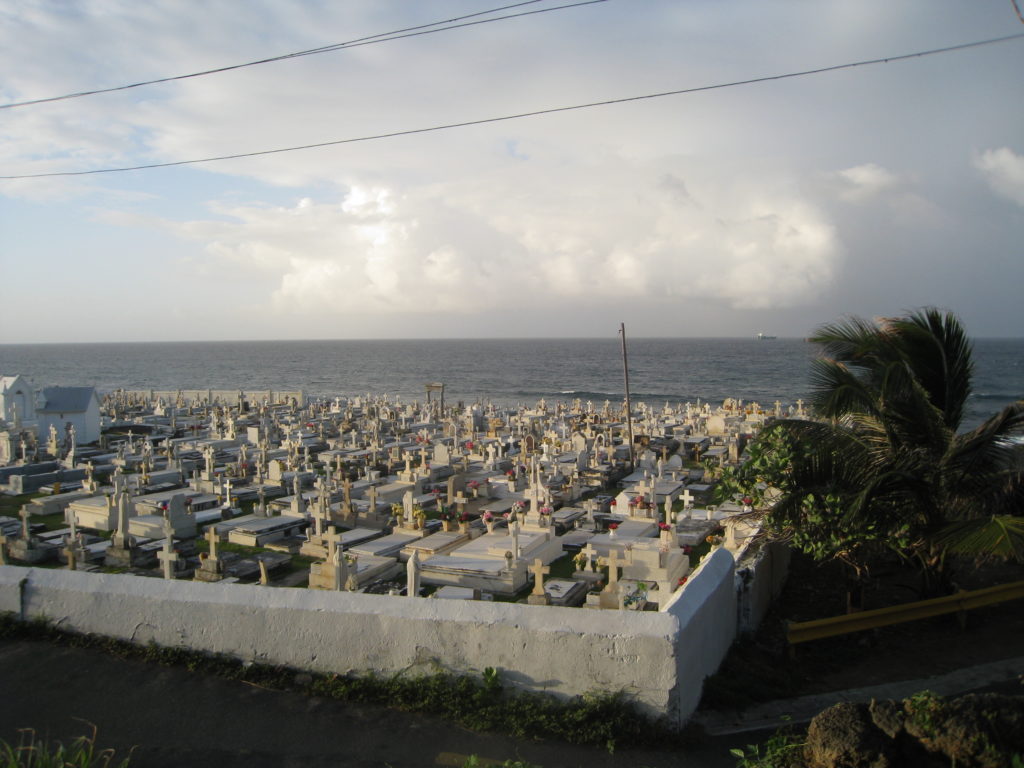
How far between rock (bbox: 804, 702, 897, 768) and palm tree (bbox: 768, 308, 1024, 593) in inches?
114

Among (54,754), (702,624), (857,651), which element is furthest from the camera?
(857,651)

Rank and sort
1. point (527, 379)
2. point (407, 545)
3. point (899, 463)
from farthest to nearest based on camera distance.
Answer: point (527, 379), point (407, 545), point (899, 463)

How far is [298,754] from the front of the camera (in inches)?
151

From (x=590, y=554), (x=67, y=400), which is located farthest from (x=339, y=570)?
(x=67, y=400)

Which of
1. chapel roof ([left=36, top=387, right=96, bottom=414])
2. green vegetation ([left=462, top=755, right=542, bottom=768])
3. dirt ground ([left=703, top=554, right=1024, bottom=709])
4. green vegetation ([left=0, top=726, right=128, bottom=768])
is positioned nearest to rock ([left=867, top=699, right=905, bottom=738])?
dirt ground ([left=703, top=554, right=1024, bottom=709])

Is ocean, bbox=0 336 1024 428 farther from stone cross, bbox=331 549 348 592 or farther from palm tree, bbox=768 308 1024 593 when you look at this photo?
stone cross, bbox=331 549 348 592

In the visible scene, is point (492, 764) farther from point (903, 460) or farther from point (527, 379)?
point (527, 379)

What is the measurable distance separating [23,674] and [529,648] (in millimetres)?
3498

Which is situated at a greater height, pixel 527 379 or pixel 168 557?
pixel 527 379

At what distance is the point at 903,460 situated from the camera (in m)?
6.61

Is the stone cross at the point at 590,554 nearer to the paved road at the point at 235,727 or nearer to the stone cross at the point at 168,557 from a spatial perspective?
the stone cross at the point at 168,557

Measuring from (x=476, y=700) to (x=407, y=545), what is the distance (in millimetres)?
8077

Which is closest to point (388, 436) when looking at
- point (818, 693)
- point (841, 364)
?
point (841, 364)

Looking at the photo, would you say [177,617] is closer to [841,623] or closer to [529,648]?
[529,648]
